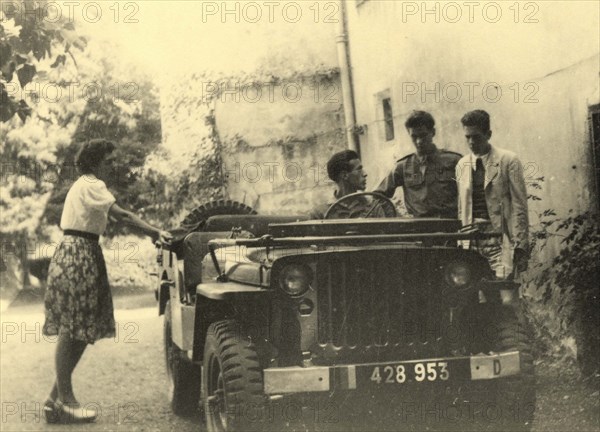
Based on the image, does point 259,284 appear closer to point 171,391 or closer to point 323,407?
point 323,407

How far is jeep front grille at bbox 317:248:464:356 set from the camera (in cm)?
412

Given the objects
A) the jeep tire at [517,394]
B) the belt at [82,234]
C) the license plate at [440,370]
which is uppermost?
the belt at [82,234]

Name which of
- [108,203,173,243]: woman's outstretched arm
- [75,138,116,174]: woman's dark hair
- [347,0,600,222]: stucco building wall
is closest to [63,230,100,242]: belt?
[108,203,173,243]: woman's outstretched arm

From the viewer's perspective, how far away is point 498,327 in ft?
14.4

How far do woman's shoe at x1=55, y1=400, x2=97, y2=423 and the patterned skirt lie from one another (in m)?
0.49

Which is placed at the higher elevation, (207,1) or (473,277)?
(207,1)

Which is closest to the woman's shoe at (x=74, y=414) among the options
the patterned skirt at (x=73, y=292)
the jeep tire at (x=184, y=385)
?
the patterned skirt at (x=73, y=292)

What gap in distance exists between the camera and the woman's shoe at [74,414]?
220 inches

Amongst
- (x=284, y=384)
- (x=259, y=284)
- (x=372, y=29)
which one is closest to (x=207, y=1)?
(x=372, y=29)

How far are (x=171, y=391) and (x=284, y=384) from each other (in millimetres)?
2751

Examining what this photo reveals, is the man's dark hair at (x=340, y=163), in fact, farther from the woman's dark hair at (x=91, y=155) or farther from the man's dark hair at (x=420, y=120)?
the woman's dark hair at (x=91, y=155)

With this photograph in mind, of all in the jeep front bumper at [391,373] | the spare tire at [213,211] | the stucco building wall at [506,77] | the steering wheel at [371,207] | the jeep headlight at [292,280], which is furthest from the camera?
the spare tire at [213,211]

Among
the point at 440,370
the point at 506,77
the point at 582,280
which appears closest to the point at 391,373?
the point at 440,370

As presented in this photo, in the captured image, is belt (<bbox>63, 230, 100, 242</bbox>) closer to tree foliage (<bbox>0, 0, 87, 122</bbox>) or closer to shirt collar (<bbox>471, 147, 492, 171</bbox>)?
tree foliage (<bbox>0, 0, 87, 122</bbox>)
